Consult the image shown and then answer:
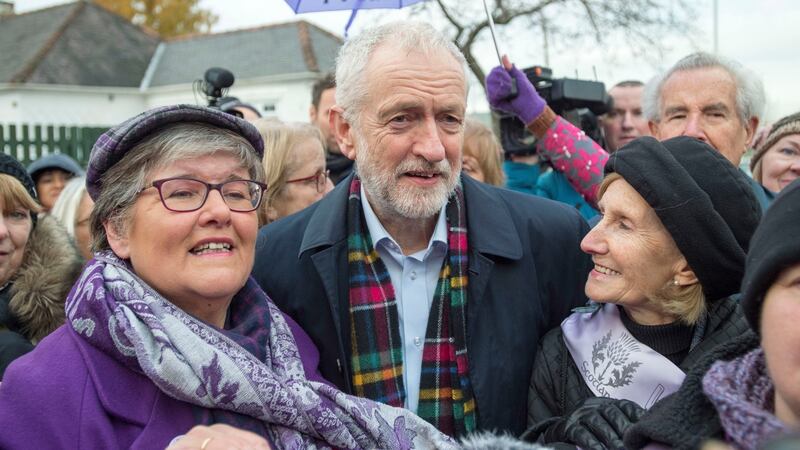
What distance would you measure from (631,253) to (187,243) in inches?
50.3

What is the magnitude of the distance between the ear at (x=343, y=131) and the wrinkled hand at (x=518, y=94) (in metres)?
0.89

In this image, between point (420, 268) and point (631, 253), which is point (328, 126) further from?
point (631, 253)

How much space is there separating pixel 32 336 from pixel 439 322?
60.5 inches

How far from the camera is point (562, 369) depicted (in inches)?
92.6

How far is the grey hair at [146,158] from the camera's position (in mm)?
2062

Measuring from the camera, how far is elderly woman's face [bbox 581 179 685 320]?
7.13 ft

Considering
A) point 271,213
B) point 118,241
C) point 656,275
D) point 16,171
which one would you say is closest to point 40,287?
point 16,171

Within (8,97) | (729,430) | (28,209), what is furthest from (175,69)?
(729,430)

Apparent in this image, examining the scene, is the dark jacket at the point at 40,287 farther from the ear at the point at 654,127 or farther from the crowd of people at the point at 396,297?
the ear at the point at 654,127

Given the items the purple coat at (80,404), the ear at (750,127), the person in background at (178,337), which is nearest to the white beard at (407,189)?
the person in background at (178,337)

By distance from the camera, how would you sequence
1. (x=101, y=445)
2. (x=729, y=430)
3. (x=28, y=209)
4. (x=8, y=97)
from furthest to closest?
(x=8, y=97), (x=28, y=209), (x=101, y=445), (x=729, y=430)

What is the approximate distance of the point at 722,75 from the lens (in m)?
3.24

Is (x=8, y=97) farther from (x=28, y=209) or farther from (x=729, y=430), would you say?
(x=729, y=430)

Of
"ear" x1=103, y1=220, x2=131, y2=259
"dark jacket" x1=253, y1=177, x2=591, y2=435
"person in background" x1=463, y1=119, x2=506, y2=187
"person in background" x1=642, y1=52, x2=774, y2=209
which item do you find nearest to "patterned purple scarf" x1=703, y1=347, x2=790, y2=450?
"dark jacket" x1=253, y1=177, x2=591, y2=435
